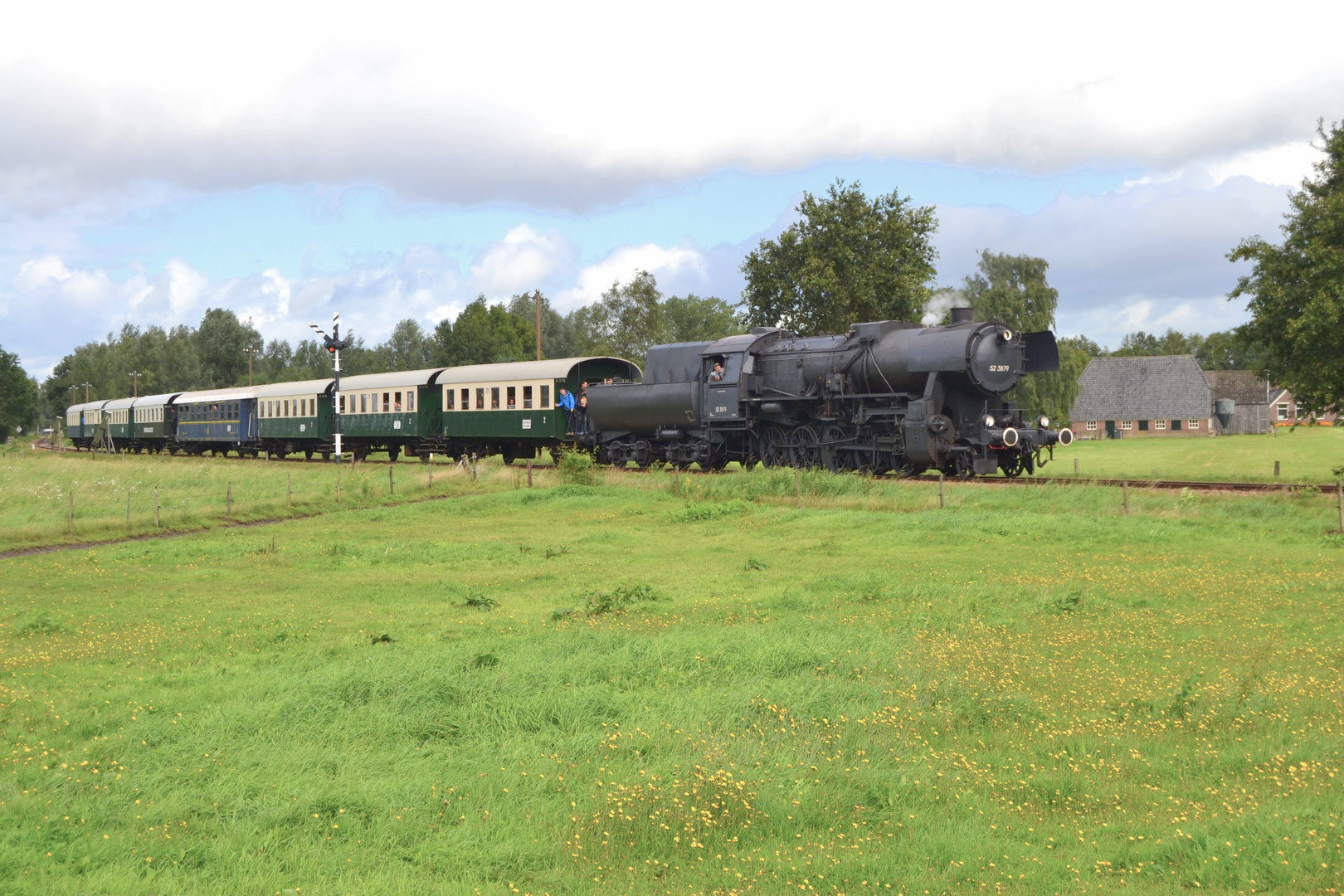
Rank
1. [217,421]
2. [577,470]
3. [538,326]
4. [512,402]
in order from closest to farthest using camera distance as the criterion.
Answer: [577,470] → [512,402] → [538,326] → [217,421]

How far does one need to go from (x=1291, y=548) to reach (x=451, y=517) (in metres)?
20.9

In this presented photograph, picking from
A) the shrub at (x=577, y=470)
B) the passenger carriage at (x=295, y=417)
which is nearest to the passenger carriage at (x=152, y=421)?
Result: the passenger carriage at (x=295, y=417)

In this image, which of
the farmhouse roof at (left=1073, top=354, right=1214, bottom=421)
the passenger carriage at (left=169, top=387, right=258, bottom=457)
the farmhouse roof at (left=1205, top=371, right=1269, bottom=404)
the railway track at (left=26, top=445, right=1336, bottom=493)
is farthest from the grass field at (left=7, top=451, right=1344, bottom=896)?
the farmhouse roof at (left=1205, top=371, right=1269, bottom=404)

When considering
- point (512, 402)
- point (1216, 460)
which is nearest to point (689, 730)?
point (512, 402)

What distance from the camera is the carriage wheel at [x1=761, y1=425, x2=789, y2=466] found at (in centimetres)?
3344

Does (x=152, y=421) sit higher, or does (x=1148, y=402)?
(x=1148, y=402)

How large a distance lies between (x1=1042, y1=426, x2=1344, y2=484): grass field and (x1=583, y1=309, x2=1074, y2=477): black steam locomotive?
27.5 ft

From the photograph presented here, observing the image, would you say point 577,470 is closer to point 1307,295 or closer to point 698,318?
point 1307,295

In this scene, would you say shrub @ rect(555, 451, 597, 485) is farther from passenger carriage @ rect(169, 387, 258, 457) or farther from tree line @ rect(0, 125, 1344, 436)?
passenger carriage @ rect(169, 387, 258, 457)

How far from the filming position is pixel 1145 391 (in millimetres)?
105688

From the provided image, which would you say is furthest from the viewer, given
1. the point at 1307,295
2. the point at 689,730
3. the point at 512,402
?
the point at 512,402

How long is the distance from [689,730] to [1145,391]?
357 ft

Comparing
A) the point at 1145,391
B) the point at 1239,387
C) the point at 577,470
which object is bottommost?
the point at 577,470

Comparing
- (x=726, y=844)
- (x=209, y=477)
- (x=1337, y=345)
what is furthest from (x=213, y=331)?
(x=726, y=844)
